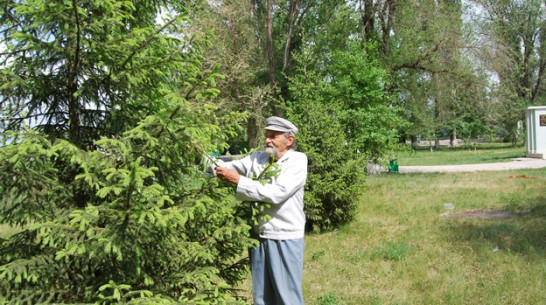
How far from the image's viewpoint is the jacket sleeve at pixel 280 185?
3305mm

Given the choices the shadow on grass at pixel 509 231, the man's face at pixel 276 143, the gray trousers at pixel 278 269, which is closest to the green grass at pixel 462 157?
the shadow on grass at pixel 509 231

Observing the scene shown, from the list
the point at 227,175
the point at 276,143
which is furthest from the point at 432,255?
the point at 227,175

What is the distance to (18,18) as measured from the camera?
3.17 meters

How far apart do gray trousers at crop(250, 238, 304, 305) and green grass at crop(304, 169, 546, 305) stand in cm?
198

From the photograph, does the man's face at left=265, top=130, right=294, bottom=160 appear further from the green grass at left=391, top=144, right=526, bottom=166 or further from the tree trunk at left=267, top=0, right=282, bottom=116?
the tree trunk at left=267, top=0, right=282, bottom=116

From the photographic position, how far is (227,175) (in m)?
3.33

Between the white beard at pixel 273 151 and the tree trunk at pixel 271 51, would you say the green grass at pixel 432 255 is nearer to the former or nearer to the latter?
the white beard at pixel 273 151

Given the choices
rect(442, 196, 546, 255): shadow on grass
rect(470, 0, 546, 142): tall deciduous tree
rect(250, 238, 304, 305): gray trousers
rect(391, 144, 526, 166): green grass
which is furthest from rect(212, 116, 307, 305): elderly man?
rect(470, 0, 546, 142): tall deciduous tree

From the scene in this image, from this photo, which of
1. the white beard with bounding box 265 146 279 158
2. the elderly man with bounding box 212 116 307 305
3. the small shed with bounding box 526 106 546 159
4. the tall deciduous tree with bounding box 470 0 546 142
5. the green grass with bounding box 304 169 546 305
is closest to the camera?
the elderly man with bounding box 212 116 307 305

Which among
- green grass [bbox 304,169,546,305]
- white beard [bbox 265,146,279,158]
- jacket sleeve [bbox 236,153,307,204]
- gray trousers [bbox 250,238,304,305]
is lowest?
green grass [bbox 304,169,546,305]

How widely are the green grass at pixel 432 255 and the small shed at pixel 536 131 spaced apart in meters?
15.6

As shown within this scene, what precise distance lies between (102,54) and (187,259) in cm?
151

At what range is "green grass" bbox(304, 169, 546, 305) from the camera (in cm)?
560

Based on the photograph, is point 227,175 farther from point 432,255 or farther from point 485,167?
point 485,167
